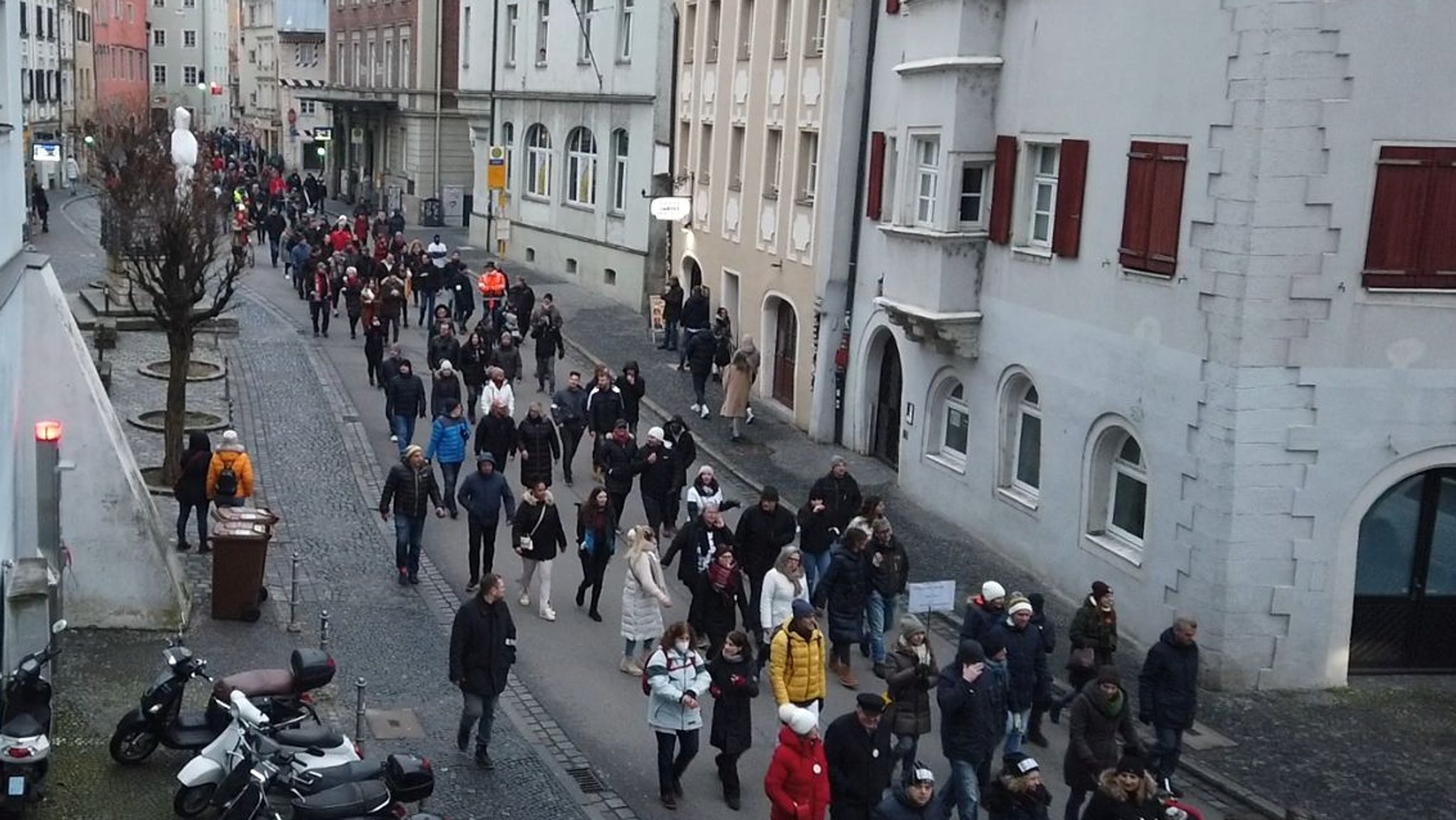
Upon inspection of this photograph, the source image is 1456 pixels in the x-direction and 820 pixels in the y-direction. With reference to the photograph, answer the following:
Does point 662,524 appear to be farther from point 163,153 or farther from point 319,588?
point 163,153

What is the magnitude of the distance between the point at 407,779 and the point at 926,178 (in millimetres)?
13190

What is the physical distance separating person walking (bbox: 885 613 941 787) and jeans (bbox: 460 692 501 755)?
304cm

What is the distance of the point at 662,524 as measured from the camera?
2055cm

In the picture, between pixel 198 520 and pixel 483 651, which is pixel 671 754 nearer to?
pixel 483 651

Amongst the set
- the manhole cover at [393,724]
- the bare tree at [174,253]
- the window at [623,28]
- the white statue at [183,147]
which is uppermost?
the window at [623,28]

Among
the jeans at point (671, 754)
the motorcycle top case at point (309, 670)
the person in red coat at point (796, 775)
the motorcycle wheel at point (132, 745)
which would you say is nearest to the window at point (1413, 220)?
the jeans at point (671, 754)

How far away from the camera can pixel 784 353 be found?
29.6 m

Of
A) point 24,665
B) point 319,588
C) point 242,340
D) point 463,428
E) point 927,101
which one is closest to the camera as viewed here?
point 24,665

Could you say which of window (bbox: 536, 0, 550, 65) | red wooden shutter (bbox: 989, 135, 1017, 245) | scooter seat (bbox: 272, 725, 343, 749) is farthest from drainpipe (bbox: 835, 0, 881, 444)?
window (bbox: 536, 0, 550, 65)

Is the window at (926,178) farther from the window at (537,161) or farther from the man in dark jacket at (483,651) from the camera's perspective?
the window at (537,161)

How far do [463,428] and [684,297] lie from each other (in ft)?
50.5

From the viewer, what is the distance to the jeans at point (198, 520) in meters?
17.8

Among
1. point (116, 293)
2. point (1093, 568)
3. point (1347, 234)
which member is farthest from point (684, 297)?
point (1347, 234)

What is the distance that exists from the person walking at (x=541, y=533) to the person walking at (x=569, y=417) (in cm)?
559
